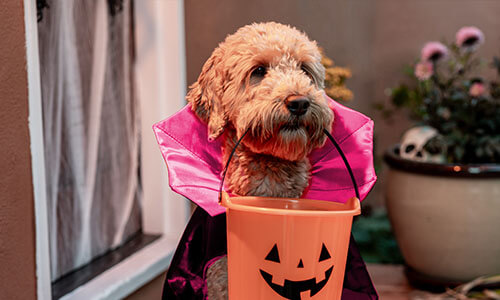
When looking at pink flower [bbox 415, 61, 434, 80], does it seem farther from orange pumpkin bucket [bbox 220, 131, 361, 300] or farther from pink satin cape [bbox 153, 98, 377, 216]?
orange pumpkin bucket [bbox 220, 131, 361, 300]

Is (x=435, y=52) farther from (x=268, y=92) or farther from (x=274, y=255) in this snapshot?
(x=274, y=255)

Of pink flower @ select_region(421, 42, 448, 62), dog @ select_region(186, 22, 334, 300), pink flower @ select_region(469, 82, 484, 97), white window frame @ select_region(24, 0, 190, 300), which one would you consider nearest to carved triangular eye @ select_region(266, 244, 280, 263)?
dog @ select_region(186, 22, 334, 300)

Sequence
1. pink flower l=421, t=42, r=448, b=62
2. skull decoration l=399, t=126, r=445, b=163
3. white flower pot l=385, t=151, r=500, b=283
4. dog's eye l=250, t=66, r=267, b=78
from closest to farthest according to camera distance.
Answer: dog's eye l=250, t=66, r=267, b=78 < white flower pot l=385, t=151, r=500, b=283 < skull decoration l=399, t=126, r=445, b=163 < pink flower l=421, t=42, r=448, b=62

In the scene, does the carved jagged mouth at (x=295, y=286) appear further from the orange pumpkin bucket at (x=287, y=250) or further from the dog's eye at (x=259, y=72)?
the dog's eye at (x=259, y=72)

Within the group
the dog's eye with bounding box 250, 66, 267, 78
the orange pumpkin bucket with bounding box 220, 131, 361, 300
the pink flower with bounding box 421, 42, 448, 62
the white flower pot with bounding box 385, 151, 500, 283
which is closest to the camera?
the orange pumpkin bucket with bounding box 220, 131, 361, 300

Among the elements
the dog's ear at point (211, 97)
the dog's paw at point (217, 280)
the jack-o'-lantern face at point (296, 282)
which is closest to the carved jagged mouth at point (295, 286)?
the jack-o'-lantern face at point (296, 282)

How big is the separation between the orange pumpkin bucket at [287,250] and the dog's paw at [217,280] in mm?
105

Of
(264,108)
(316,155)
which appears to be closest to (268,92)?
(264,108)

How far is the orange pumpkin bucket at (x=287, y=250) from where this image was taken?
0.78 m

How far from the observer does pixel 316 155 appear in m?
1.05

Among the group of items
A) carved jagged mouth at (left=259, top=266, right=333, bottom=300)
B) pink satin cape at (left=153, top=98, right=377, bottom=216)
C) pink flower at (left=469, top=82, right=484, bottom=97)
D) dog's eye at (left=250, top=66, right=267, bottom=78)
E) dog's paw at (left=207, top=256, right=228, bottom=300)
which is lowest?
dog's paw at (left=207, top=256, right=228, bottom=300)

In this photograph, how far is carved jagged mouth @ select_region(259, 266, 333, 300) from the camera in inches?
31.7

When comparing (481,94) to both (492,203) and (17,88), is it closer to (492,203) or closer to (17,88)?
(492,203)

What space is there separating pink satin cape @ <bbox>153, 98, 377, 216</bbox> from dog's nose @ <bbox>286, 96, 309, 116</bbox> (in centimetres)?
20
